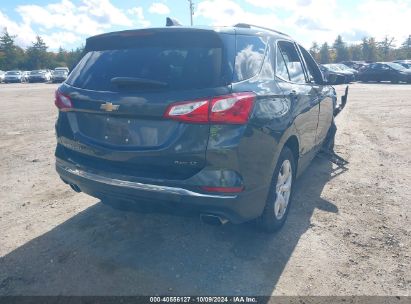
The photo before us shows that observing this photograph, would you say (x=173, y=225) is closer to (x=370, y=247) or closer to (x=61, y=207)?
(x=61, y=207)

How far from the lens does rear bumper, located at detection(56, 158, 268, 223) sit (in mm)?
2617

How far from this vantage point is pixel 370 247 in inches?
132

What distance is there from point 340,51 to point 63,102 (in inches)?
2746

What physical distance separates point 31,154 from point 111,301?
15.7 feet

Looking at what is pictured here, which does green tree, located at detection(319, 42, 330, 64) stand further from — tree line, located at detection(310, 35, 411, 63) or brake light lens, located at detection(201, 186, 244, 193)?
brake light lens, located at detection(201, 186, 244, 193)

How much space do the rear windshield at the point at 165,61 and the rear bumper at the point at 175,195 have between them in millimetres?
743

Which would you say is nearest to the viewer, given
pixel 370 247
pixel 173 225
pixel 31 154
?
pixel 370 247

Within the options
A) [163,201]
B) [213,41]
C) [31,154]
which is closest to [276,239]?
[163,201]

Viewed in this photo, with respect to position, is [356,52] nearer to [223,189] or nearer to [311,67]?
[311,67]

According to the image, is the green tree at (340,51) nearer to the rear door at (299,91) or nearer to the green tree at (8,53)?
the green tree at (8,53)

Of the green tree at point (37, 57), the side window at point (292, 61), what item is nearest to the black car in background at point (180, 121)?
the side window at point (292, 61)

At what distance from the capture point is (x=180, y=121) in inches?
101

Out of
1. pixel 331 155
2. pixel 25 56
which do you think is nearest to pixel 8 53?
pixel 25 56

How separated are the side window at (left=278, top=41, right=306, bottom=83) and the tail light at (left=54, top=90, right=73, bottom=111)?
2.10 meters
